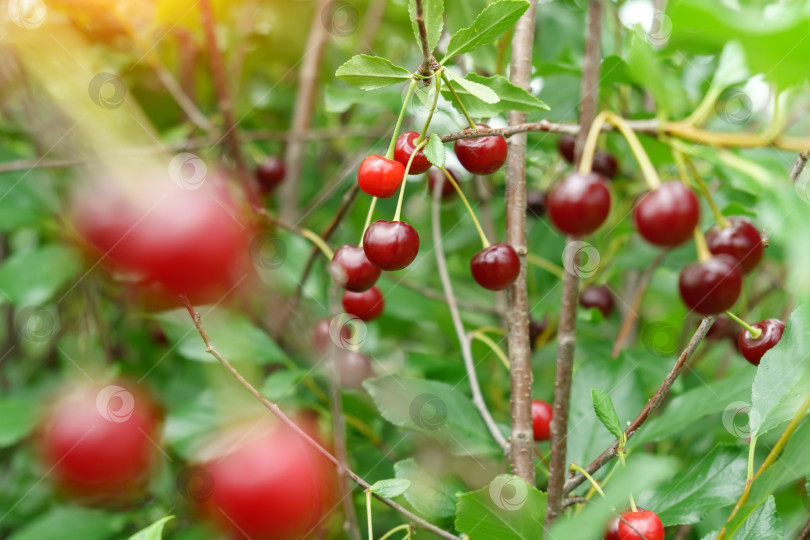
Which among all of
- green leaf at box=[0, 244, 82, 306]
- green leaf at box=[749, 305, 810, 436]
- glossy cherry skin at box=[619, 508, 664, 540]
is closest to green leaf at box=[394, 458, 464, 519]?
glossy cherry skin at box=[619, 508, 664, 540]

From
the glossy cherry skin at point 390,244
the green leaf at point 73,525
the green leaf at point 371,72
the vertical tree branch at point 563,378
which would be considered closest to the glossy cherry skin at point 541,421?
the vertical tree branch at point 563,378

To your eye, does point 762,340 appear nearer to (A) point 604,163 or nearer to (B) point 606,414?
(B) point 606,414

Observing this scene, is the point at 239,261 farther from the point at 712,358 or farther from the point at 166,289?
the point at 712,358

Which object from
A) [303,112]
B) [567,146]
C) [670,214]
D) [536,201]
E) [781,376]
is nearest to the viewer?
[670,214]

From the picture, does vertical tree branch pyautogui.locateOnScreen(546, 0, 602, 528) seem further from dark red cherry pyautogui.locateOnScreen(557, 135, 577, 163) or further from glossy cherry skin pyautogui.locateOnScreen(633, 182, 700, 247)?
dark red cherry pyautogui.locateOnScreen(557, 135, 577, 163)

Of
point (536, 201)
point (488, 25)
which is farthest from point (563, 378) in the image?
point (536, 201)

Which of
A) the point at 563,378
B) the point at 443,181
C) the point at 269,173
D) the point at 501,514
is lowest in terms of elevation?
the point at 501,514
